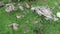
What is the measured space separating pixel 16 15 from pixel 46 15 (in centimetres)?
125

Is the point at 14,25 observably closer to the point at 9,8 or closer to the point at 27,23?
the point at 27,23

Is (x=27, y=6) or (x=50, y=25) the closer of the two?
(x=50, y=25)

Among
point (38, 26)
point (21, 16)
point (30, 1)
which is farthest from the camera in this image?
point (30, 1)

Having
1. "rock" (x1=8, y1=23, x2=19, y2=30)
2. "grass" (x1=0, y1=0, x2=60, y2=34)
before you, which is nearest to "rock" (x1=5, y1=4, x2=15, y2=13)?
"grass" (x1=0, y1=0, x2=60, y2=34)

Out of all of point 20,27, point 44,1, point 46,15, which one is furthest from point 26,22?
point 44,1

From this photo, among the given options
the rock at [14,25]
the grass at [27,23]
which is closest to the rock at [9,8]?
the grass at [27,23]

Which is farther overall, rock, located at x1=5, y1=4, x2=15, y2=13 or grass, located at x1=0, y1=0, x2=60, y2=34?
rock, located at x1=5, y1=4, x2=15, y2=13

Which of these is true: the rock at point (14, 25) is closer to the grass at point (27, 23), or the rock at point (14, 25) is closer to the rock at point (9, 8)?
the grass at point (27, 23)

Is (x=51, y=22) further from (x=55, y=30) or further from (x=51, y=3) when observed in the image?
(x=51, y=3)

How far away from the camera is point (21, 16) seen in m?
7.34

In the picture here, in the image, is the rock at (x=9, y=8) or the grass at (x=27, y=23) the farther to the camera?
the rock at (x=9, y=8)

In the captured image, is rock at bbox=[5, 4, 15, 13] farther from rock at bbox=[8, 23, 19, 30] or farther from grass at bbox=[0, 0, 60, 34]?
rock at bbox=[8, 23, 19, 30]

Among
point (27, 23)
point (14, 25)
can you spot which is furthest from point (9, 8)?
point (27, 23)

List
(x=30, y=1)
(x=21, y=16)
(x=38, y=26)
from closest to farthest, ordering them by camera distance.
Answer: (x=38, y=26)
(x=21, y=16)
(x=30, y=1)
